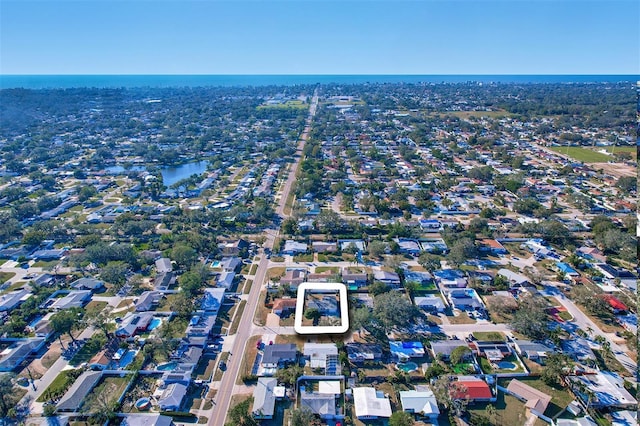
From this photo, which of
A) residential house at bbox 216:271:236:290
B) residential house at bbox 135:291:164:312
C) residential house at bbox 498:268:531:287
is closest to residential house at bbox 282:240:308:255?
residential house at bbox 216:271:236:290

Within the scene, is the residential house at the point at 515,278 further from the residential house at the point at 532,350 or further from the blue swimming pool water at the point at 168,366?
the blue swimming pool water at the point at 168,366

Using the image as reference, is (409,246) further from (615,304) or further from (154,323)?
(154,323)

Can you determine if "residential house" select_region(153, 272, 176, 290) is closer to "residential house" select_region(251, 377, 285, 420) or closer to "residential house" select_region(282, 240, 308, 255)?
"residential house" select_region(282, 240, 308, 255)

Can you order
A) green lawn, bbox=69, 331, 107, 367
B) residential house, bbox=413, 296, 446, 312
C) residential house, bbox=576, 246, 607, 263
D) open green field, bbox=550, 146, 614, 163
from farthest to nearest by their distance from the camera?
open green field, bbox=550, 146, 614, 163 → residential house, bbox=576, 246, 607, 263 → residential house, bbox=413, 296, 446, 312 → green lawn, bbox=69, 331, 107, 367

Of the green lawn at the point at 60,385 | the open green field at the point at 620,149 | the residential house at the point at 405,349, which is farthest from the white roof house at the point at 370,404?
the open green field at the point at 620,149

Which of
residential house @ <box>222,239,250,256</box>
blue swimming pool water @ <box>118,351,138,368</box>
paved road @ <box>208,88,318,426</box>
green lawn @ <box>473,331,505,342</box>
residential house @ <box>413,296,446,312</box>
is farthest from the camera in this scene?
residential house @ <box>222,239,250,256</box>

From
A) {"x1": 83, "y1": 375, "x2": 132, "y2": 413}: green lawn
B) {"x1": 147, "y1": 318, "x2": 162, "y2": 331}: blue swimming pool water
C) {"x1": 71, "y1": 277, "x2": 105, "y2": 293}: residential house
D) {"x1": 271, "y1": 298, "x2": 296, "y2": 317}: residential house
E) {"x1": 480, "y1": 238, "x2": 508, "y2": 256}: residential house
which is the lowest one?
{"x1": 83, "y1": 375, "x2": 132, "y2": 413}: green lawn

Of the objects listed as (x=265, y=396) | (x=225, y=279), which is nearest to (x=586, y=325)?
(x=265, y=396)
